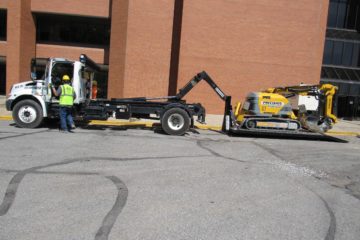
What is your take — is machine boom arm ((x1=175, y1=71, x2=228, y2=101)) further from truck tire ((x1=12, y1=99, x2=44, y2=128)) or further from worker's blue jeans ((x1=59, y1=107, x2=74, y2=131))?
truck tire ((x1=12, y1=99, x2=44, y2=128))

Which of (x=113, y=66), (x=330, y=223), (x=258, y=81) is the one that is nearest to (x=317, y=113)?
(x=258, y=81)

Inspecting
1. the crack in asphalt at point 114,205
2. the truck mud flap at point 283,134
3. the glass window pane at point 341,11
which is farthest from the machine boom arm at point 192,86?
the glass window pane at point 341,11

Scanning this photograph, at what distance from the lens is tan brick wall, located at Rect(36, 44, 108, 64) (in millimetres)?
26578

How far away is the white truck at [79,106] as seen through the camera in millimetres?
12734

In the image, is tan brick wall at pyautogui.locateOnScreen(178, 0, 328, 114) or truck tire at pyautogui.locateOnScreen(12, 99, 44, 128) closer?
truck tire at pyautogui.locateOnScreen(12, 99, 44, 128)

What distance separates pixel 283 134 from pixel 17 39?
1950 centimetres

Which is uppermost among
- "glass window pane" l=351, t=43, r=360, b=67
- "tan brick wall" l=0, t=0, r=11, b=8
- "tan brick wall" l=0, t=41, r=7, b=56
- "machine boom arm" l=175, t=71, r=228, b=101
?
"tan brick wall" l=0, t=0, r=11, b=8

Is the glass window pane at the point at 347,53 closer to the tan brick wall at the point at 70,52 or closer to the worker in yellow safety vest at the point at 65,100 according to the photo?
the tan brick wall at the point at 70,52

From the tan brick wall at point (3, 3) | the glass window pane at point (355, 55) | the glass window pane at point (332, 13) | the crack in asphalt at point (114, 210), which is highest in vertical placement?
the glass window pane at point (332, 13)

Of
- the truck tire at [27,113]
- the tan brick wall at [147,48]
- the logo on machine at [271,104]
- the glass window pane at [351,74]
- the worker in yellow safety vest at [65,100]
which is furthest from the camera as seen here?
the glass window pane at [351,74]

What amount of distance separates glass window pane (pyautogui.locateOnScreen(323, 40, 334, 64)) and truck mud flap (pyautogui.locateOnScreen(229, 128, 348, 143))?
1548 centimetres

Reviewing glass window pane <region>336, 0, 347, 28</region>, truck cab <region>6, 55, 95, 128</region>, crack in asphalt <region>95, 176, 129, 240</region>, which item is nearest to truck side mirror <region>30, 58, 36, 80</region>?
truck cab <region>6, 55, 95, 128</region>

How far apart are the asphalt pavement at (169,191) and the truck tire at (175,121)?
2218 millimetres

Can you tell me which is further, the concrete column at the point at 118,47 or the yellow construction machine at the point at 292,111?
the concrete column at the point at 118,47
